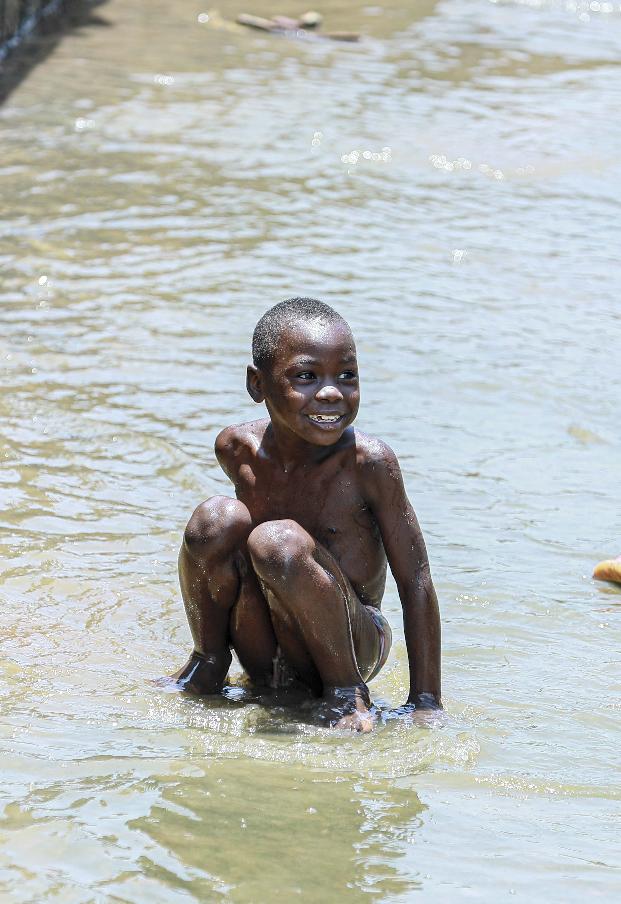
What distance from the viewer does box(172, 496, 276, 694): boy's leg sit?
351 centimetres

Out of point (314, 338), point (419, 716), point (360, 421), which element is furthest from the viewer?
point (360, 421)

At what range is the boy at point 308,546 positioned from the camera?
11.3ft

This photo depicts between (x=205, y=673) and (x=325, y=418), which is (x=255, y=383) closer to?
(x=325, y=418)

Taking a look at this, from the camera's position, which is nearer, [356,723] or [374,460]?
[356,723]

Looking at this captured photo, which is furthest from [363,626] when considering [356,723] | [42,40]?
[42,40]

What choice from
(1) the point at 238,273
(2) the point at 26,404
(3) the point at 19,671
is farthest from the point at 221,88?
(3) the point at 19,671

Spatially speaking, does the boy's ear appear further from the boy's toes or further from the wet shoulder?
the boy's toes

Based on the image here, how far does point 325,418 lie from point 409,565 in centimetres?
43

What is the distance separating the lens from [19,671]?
3.81 metres

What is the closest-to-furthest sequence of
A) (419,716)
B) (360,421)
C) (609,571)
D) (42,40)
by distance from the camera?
(419,716), (609,571), (360,421), (42,40)

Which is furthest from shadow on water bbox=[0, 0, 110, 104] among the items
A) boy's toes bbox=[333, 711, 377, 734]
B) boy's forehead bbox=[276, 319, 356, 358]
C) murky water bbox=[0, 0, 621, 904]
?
boy's toes bbox=[333, 711, 377, 734]

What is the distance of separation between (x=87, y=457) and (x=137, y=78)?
24.3 feet

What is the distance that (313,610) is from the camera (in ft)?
11.2

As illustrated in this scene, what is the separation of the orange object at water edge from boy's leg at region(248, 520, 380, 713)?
1.41m
